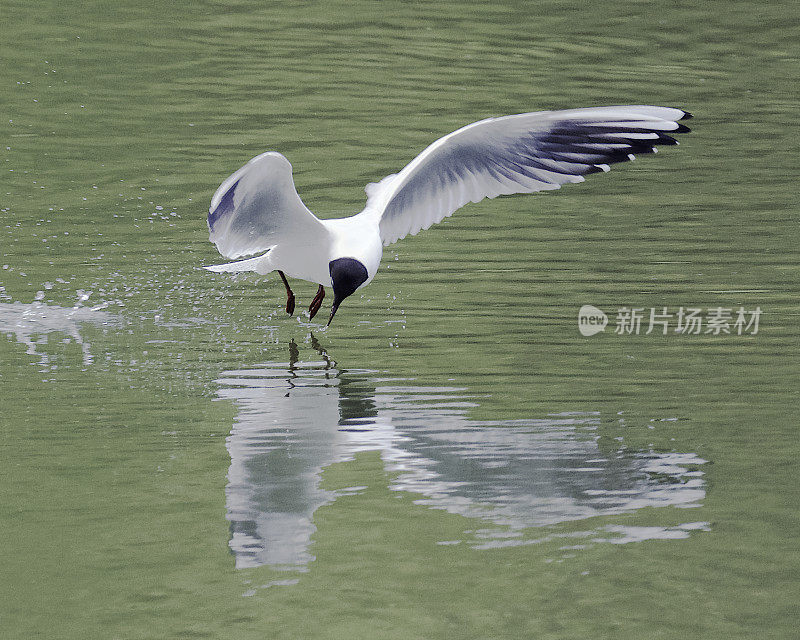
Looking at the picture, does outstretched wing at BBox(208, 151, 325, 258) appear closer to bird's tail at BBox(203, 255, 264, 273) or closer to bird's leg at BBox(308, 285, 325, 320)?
bird's tail at BBox(203, 255, 264, 273)

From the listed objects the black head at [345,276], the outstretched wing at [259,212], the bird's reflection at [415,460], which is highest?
the outstretched wing at [259,212]

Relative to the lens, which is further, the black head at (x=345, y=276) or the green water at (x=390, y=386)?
the black head at (x=345, y=276)

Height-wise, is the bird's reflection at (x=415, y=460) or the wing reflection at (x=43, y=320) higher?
the wing reflection at (x=43, y=320)

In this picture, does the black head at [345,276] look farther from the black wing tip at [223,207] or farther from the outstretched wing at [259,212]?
the black wing tip at [223,207]

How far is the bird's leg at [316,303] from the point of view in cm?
673

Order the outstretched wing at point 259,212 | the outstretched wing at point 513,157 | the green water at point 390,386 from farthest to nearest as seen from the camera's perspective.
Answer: the outstretched wing at point 513,157, the outstretched wing at point 259,212, the green water at point 390,386

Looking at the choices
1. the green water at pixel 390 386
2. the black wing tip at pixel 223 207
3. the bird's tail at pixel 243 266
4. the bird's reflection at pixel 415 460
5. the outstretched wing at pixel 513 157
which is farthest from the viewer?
the bird's tail at pixel 243 266

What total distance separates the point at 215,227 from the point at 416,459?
5.86 feet

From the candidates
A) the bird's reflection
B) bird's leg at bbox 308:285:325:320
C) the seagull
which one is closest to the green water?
the bird's reflection

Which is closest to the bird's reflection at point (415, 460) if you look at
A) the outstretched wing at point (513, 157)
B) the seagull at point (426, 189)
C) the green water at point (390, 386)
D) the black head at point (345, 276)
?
the green water at point (390, 386)

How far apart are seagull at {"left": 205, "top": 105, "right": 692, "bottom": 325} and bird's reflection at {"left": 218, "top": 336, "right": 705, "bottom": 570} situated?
0.73 metres

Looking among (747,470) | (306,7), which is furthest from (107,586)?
(306,7)

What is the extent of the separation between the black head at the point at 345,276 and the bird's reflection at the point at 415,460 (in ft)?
1.60

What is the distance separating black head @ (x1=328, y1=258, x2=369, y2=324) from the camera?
20.6 feet
